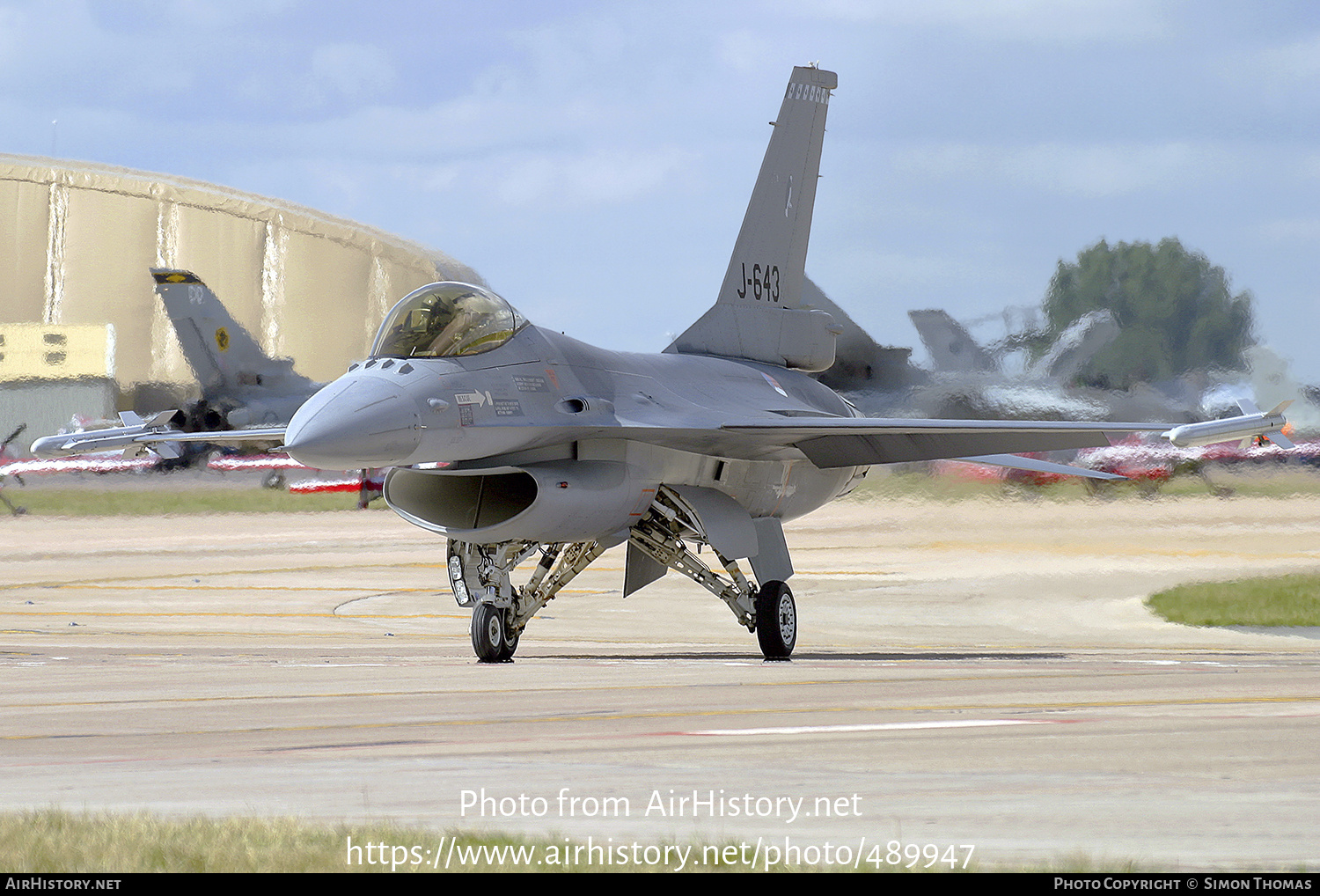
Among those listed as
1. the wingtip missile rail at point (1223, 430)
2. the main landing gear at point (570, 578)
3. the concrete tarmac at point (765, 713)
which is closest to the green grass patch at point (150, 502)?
the concrete tarmac at point (765, 713)

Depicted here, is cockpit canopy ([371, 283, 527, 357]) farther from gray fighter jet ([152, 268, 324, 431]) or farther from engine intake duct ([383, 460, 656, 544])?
gray fighter jet ([152, 268, 324, 431])

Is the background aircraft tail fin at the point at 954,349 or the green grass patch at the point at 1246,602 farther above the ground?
the background aircraft tail fin at the point at 954,349

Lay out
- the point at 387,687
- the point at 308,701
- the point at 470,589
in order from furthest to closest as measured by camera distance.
Answer: 1. the point at 470,589
2. the point at 387,687
3. the point at 308,701

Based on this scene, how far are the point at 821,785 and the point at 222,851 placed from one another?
2.26 m

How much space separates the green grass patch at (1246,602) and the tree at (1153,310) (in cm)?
327

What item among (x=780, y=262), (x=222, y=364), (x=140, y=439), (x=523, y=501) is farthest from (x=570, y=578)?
(x=222, y=364)

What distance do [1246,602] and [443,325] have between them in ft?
42.1

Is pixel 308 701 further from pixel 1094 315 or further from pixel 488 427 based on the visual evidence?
pixel 1094 315

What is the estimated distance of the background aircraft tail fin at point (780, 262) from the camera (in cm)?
1914

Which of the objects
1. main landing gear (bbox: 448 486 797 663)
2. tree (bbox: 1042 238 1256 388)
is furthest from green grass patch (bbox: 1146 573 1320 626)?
main landing gear (bbox: 448 486 797 663)

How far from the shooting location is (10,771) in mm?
6891

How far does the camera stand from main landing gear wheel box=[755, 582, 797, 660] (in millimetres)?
15633

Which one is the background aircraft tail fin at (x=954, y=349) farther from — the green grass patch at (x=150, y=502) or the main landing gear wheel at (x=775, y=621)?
the green grass patch at (x=150, y=502)
